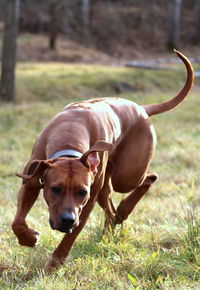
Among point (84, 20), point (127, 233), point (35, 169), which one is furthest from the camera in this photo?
point (84, 20)

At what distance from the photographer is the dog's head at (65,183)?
11.8 ft

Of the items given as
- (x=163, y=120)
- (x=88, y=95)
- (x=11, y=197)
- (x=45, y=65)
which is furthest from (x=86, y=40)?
(x=11, y=197)

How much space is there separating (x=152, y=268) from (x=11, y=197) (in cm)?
286

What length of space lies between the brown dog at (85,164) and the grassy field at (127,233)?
7.9 inches

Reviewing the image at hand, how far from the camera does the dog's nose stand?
3.55 metres

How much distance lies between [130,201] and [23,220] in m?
1.44

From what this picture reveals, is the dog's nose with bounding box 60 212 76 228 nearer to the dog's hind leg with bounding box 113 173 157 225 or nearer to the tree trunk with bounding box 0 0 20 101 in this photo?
the dog's hind leg with bounding box 113 173 157 225

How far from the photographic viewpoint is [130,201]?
5.22m

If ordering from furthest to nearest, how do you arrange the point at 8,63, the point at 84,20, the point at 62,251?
the point at 84,20, the point at 8,63, the point at 62,251

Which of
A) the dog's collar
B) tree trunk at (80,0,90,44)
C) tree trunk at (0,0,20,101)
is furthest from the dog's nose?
tree trunk at (80,0,90,44)

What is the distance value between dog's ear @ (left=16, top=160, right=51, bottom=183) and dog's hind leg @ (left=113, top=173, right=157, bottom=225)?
1.31 m

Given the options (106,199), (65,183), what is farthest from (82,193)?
(106,199)

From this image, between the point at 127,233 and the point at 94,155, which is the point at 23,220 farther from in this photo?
the point at 127,233

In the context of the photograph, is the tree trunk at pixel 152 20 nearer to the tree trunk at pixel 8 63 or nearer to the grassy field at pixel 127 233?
the tree trunk at pixel 8 63
